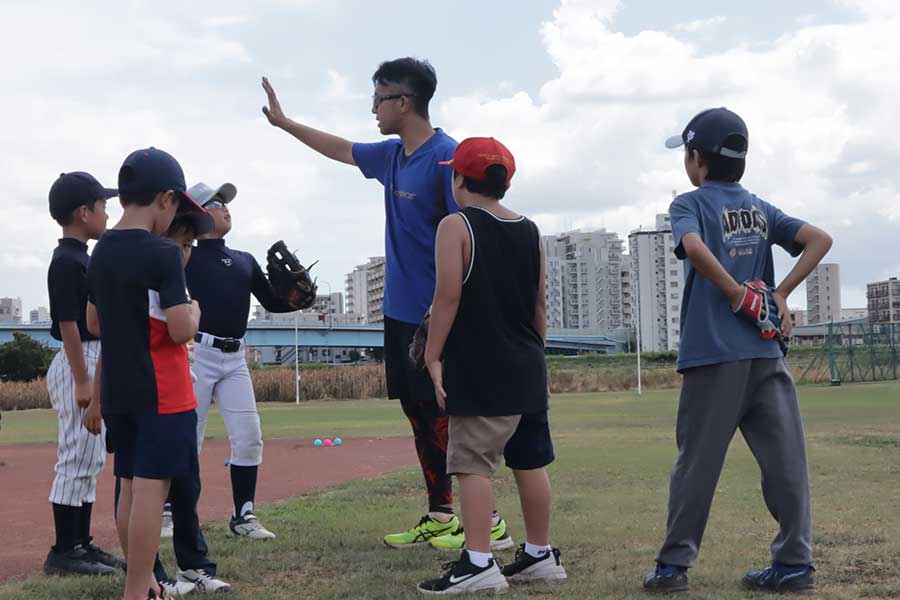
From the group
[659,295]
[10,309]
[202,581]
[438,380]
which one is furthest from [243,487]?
[10,309]

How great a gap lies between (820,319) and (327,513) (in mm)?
202260

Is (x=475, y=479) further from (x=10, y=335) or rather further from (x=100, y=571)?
(x=10, y=335)

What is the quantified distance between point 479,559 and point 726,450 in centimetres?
120

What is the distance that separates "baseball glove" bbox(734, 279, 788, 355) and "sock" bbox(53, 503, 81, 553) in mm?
3683

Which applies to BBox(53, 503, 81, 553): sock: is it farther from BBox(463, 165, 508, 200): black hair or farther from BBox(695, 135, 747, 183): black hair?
BBox(695, 135, 747, 183): black hair

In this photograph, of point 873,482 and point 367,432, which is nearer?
point 873,482

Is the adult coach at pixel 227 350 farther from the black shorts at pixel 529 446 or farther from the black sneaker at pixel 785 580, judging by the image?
the black sneaker at pixel 785 580

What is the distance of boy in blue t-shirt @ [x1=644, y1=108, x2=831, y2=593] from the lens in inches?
182

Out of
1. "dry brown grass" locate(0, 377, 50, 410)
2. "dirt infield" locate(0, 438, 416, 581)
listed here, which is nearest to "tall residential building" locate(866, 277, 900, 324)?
"dry brown grass" locate(0, 377, 50, 410)

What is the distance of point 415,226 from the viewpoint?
5.89 metres

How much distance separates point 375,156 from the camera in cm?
632

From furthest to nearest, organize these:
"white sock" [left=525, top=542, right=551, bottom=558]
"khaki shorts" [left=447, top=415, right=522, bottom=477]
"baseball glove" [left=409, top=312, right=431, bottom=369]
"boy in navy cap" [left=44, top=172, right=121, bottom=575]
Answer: "boy in navy cap" [left=44, top=172, right=121, bottom=575], "baseball glove" [left=409, top=312, right=431, bottom=369], "white sock" [left=525, top=542, right=551, bottom=558], "khaki shorts" [left=447, top=415, right=522, bottom=477]

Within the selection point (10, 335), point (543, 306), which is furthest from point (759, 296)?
point (10, 335)

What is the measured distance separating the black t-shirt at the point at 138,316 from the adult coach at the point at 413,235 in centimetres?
177
